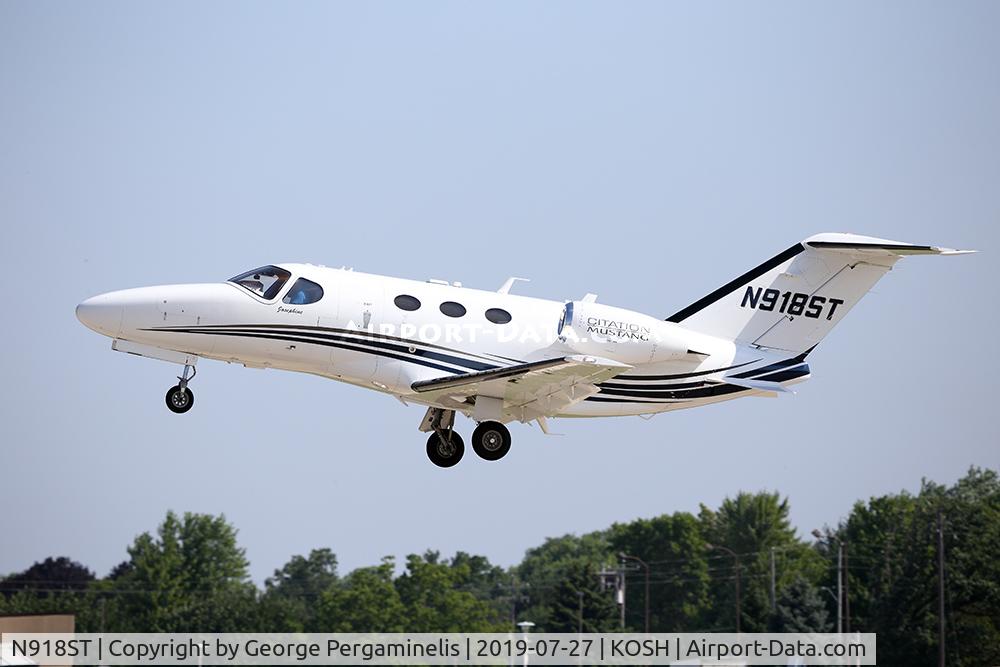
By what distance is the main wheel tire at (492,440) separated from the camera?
25.7 meters

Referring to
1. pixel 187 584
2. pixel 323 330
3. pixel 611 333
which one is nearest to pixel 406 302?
pixel 323 330

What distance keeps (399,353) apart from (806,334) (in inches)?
325

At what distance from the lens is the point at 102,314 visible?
2500 centimetres

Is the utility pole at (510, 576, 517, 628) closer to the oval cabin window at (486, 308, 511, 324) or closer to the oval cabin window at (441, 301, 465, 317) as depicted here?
the oval cabin window at (486, 308, 511, 324)

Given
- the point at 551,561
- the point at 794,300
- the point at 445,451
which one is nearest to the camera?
the point at 445,451

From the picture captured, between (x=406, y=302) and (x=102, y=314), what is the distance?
213 inches

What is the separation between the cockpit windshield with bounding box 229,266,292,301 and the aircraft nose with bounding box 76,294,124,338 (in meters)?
2.11

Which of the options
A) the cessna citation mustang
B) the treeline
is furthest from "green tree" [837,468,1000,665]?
the cessna citation mustang

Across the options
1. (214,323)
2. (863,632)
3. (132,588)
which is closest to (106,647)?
(132,588)

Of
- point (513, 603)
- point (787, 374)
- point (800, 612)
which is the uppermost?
point (787, 374)

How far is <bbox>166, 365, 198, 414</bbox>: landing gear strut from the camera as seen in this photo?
2535 cm

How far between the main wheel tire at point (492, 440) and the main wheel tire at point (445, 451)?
705mm

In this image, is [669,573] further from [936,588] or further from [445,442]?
[445,442]

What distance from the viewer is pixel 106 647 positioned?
6725cm
